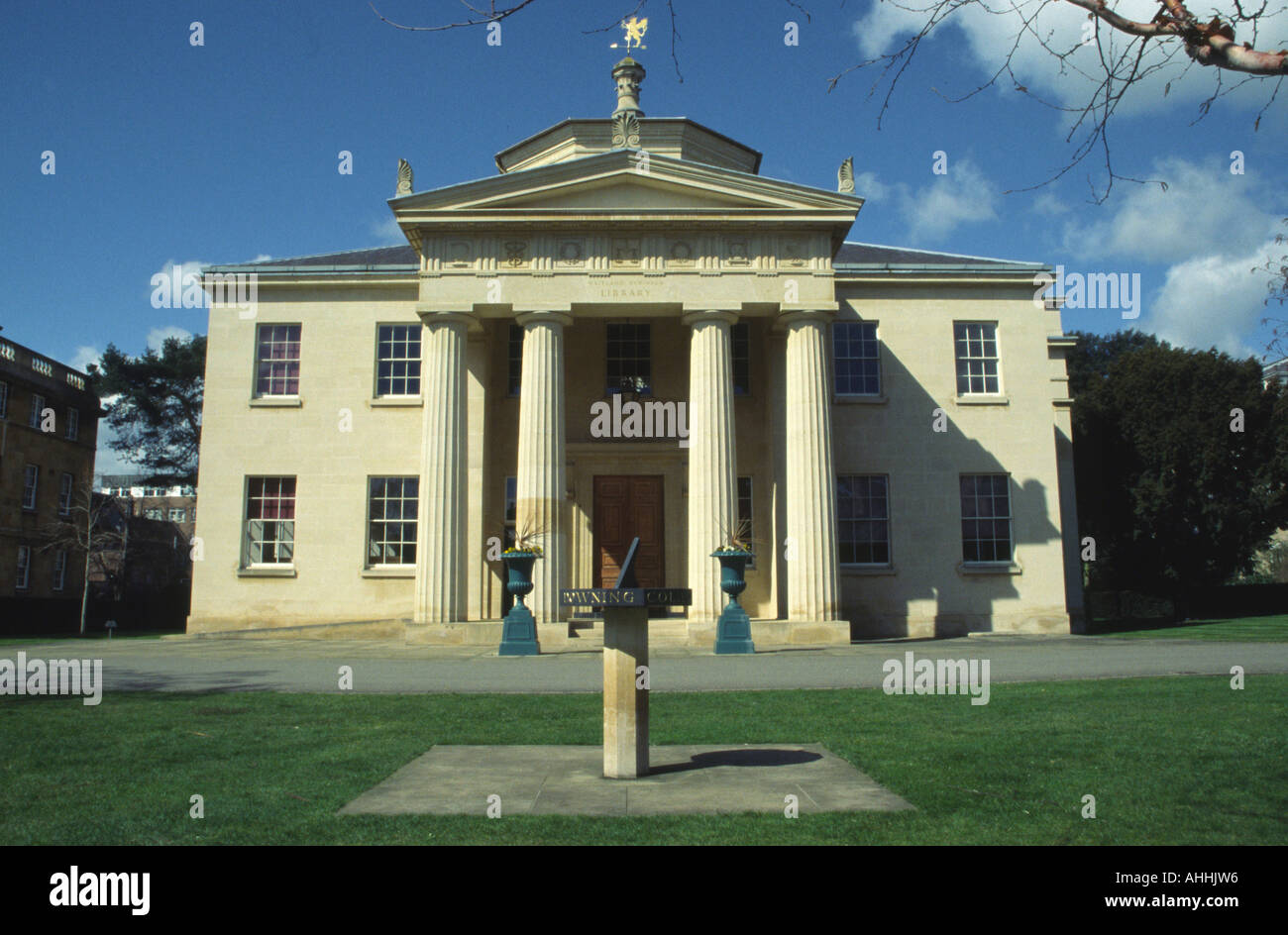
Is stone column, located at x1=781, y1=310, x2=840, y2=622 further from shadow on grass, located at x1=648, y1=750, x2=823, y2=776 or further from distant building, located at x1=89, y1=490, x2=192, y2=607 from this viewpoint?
distant building, located at x1=89, y1=490, x2=192, y2=607

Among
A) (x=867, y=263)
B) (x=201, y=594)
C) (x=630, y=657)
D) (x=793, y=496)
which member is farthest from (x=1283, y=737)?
(x=201, y=594)

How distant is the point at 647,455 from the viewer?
91.5ft

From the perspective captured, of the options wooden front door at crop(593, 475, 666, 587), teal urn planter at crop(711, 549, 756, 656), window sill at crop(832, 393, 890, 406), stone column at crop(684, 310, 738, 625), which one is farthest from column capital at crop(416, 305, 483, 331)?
window sill at crop(832, 393, 890, 406)

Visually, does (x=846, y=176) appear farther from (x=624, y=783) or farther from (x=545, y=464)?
(x=624, y=783)

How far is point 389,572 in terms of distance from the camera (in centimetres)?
2747

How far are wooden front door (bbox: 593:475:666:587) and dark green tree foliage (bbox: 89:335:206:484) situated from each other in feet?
133

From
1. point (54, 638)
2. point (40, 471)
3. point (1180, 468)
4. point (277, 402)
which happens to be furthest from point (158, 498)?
point (1180, 468)

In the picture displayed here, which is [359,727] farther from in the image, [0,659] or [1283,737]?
[0,659]

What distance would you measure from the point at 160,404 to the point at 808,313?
49474 millimetres

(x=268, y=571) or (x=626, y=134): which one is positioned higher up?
(x=626, y=134)

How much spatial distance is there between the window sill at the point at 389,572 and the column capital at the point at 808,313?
1295 cm

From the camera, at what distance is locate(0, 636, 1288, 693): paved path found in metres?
14.5

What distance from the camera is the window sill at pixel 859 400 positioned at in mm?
28203

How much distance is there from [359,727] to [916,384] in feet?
73.5
